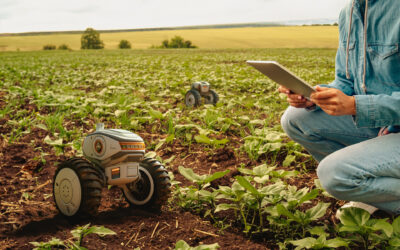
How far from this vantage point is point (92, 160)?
2314 millimetres

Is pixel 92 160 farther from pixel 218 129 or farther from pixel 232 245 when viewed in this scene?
pixel 218 129

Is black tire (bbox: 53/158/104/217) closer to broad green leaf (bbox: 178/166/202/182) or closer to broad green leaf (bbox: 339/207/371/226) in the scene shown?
broad green leaf (bbox: 178/166/202/182)

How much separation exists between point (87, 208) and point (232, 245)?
2.69 ft

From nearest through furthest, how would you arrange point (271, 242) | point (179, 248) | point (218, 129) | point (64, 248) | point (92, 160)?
point (179, 248) < point (64, 248) < point (271, 242) < point (92, 160) < point (218, 129)

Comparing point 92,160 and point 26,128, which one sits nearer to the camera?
point 92,160

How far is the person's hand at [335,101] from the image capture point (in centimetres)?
192

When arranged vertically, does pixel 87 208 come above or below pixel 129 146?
below

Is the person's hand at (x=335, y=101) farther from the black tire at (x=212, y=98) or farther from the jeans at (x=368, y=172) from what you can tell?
the black tire at (x=212, y=98)

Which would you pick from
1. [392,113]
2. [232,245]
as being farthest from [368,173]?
[232,245]

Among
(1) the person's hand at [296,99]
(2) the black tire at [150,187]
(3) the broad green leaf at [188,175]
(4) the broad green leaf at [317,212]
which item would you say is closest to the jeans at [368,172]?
(4) the broad green leaf at [317,212]

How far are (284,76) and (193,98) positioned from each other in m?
3.64

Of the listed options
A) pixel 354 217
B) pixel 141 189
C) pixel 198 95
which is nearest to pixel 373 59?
pixel 354 217

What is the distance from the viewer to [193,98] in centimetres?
566

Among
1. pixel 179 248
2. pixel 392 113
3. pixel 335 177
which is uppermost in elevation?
pixel 392 113
